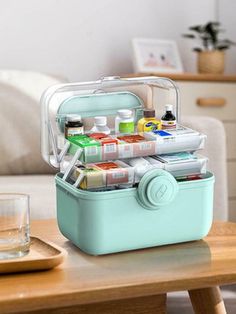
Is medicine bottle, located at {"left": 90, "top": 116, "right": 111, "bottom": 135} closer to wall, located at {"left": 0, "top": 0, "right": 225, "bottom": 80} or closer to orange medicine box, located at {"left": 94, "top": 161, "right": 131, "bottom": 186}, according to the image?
orange medicine box, located at {"left": 94, "top": 161, "right": 131, "bottom": 186}

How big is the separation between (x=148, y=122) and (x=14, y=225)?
39 centimetres

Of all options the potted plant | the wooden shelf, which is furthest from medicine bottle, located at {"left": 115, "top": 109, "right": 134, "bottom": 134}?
the potted plant

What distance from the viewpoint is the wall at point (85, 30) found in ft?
10.7

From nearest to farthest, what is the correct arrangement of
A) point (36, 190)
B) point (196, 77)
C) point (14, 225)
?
point (14, 225)
point (36, 190)
point (196, 77)

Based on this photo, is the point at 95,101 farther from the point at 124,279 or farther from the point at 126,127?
the point at 124,279

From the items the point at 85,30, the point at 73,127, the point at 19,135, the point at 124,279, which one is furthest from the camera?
the point at 85,30

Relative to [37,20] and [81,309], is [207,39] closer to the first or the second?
[37,20]

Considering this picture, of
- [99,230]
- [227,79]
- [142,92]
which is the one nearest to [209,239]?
[99,230]

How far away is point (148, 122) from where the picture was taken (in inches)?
62.4

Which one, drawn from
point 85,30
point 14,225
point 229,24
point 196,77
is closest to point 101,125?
point 14,225

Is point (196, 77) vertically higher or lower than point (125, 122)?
lower

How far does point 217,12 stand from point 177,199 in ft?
7.75

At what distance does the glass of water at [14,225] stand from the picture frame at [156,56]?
2.03m

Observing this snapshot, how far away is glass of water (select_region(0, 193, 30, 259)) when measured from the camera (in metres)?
1.38
